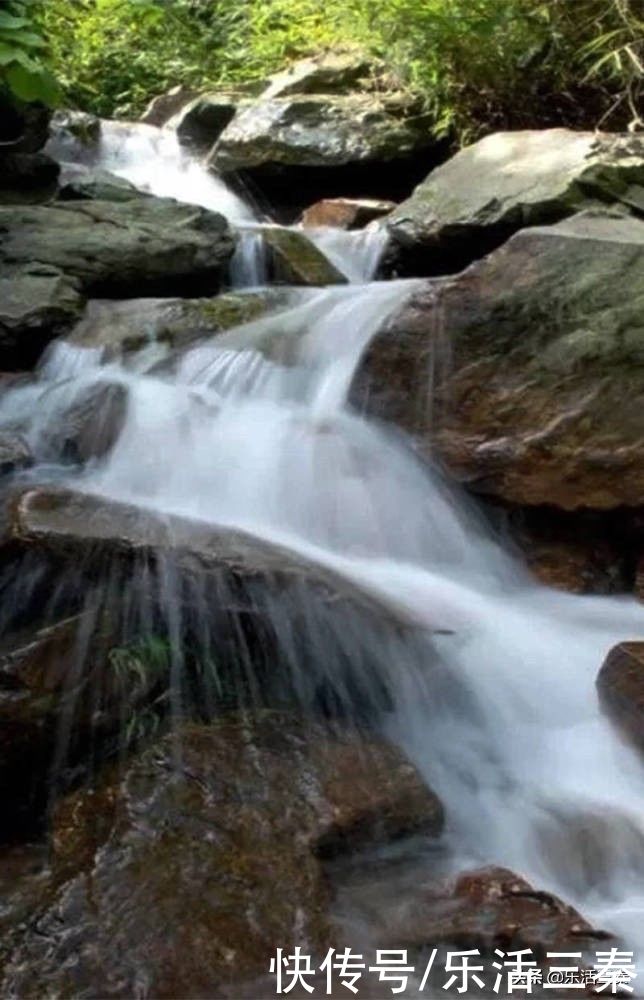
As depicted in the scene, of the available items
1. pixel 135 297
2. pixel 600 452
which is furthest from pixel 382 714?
pixel 135 297

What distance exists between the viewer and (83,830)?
2611 millimetres

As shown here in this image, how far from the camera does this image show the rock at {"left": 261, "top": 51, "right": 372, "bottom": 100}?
8.60 metres

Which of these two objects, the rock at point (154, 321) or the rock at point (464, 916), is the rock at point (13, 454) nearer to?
the rock at point (154, 321)

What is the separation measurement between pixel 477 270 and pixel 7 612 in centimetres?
247

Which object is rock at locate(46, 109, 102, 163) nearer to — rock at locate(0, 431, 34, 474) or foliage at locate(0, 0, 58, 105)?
foliage at locate(0, 0, 58, 105)

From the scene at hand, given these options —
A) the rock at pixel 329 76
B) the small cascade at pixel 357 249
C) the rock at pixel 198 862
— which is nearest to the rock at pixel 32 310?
the small cascade at pixel 357 249

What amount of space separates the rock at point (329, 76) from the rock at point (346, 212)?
1.37 m

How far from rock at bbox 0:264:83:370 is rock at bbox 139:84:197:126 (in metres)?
5.05

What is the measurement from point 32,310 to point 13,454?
1.27 metres

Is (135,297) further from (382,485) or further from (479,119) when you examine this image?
(479,119)

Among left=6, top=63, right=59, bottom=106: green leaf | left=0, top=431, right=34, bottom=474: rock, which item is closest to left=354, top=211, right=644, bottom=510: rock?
left=0, top=431, right=34, bottom=474: rock

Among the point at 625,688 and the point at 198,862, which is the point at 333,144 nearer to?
the point at 625,688

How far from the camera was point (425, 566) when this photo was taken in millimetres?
4070

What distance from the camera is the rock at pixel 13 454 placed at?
13.3 ft
